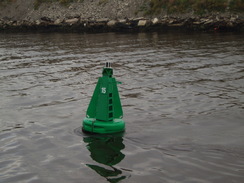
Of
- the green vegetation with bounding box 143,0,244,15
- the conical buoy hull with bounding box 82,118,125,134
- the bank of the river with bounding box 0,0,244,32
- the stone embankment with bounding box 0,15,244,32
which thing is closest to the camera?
the conical buoy hull with bounding box 82,118,125,134

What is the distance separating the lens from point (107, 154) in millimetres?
6973

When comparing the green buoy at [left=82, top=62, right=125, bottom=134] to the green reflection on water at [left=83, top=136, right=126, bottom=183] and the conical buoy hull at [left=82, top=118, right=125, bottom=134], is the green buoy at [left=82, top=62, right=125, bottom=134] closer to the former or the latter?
the conical buoy hull at [left=82, top=118, right=125, bottom=134]

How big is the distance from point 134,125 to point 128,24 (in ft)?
98.8

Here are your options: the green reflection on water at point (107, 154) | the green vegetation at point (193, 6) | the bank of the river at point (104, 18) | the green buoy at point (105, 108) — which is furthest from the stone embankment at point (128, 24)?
the green reflection on water at point (107, 154)

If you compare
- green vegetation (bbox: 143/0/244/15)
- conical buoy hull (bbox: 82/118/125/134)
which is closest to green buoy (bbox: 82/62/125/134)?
conical buoy hull (bbox: 82/118/125/134)

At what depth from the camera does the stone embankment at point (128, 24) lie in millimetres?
33469

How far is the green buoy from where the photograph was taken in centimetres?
778

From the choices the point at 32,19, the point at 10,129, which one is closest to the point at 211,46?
the point at 10,129

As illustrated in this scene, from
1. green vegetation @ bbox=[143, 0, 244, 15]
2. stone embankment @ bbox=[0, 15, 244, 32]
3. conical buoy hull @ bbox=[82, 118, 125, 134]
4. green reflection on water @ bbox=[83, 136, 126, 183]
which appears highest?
green vegetation @ bbox=[143, 0, 244, 15]

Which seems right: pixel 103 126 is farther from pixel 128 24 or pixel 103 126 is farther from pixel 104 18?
pixel 104 18

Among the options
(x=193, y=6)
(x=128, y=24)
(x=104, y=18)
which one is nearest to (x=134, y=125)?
(x=128, y=24)

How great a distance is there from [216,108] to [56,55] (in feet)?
45.5

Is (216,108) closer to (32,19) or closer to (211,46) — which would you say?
(211,46)

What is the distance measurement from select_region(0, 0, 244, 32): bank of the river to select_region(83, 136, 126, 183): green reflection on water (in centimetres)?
2722
